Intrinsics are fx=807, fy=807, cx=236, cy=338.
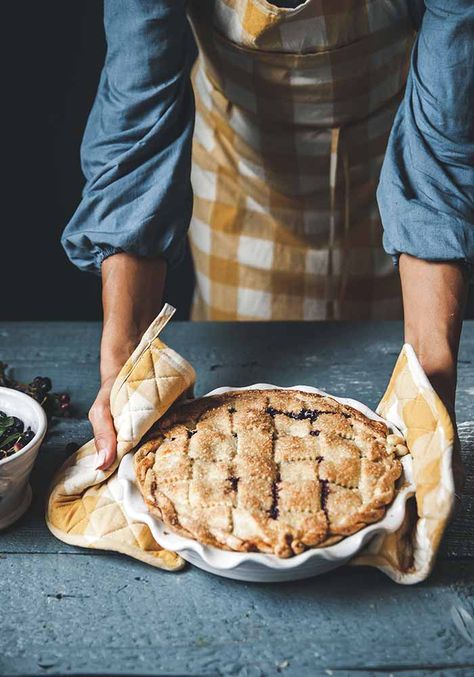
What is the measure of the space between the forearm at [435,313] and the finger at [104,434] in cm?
45

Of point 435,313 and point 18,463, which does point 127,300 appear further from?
point 435,313

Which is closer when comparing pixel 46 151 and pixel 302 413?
pixel 302 413

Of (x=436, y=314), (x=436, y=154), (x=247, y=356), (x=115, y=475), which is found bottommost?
(x=247, y=356)

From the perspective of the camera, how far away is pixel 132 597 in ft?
3.29

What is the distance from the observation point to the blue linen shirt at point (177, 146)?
1.19m

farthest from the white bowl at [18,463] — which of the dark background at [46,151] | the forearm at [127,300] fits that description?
the dark background at [46,151]

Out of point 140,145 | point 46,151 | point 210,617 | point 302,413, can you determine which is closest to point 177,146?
point 140,145

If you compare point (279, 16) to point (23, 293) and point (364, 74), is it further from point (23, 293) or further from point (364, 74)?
point (23, 293)

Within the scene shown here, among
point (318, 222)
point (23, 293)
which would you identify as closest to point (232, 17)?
point (318, 222)

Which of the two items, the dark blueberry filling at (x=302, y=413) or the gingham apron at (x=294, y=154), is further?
the gingham apron at (x=294, y=154)

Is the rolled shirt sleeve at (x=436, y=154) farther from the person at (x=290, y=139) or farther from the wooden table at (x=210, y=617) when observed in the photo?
the wooden table at (x=210, y=617)

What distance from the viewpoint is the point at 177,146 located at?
4.19 ft

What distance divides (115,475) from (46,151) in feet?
4.80

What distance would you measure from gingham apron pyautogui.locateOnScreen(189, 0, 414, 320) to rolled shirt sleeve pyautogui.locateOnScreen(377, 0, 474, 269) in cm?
21
